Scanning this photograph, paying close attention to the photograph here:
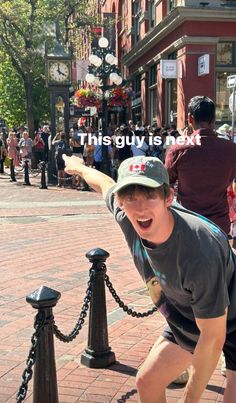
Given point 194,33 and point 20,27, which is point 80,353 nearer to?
point 194,33

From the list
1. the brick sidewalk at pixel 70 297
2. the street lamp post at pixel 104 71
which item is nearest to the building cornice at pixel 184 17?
the street lamp post at pixel 104 71

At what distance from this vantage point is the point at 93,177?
3320mm

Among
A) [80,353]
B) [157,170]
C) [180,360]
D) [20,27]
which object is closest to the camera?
[157,170]

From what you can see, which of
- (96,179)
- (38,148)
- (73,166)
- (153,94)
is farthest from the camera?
(153,94)

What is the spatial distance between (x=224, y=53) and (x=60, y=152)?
7820 mm

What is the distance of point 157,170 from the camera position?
7.47 feet

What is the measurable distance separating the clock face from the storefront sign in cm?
474

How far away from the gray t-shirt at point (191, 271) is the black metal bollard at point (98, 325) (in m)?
1.65

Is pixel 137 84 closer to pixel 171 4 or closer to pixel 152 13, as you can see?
pixel 152 13

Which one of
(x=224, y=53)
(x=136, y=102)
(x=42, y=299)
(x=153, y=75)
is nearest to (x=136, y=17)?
(x=136, y=102)

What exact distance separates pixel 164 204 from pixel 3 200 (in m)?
12.7

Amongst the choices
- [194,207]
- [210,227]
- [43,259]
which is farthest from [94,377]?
[43,259]

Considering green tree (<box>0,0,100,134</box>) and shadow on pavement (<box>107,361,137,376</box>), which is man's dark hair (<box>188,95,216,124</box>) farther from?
green tree (<box>0,0,100,134</box>)

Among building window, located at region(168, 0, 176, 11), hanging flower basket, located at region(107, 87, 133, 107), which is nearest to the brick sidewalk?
hanging flower basket, located at region(107, 87, 133, 107)
